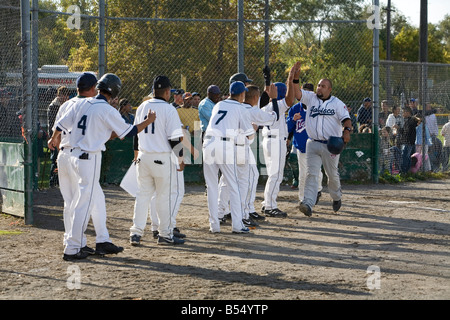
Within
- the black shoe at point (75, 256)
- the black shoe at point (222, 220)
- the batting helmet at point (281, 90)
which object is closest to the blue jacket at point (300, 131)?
the batting helmet at point (281, 90)

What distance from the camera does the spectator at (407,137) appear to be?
1600cm

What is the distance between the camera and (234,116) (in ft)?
28.8

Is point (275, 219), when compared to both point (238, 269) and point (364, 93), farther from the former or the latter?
point (364, 93)

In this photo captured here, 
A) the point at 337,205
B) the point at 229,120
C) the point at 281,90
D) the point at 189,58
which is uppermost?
the point at 189,58

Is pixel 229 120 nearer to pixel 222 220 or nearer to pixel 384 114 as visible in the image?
pixel 222 220

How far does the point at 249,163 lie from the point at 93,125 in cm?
286

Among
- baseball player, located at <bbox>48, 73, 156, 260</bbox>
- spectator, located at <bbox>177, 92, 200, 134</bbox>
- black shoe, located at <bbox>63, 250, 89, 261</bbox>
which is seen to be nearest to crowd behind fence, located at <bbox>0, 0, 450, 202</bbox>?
spectator, located at <bbox>177, 92, 200, 134</bbox>

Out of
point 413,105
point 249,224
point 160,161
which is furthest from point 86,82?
point 413,105

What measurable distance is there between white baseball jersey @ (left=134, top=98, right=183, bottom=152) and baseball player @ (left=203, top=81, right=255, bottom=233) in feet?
3.39

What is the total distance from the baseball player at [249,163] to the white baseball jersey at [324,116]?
855mm

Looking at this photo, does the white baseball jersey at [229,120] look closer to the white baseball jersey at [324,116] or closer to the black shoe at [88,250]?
the white baseball jersey at [324,116]

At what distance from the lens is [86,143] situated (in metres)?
7.15
